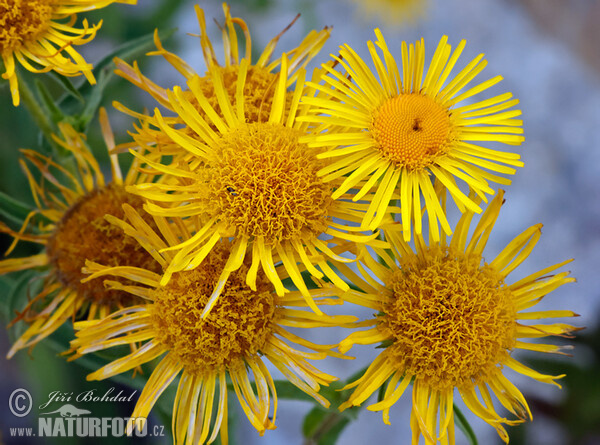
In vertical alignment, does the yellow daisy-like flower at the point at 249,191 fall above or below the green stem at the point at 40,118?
below

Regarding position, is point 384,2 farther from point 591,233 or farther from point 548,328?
point 548,328

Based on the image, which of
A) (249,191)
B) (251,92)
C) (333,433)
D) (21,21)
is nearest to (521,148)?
(333,433)

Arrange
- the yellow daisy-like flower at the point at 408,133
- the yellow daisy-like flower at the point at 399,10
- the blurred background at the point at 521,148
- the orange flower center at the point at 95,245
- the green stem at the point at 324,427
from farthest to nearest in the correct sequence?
the yellow daisy-like flower at the point at 399,10
the blurred background at the point at 521,148
the green stem at the point at 324,427
the orange flower center at the point at 95,245
the yellow daisy-like flower at the point at 408,133

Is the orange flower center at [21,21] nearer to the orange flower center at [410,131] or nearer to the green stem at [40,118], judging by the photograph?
the green stem at [40,118]

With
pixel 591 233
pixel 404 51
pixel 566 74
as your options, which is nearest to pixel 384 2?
pixel 566 74

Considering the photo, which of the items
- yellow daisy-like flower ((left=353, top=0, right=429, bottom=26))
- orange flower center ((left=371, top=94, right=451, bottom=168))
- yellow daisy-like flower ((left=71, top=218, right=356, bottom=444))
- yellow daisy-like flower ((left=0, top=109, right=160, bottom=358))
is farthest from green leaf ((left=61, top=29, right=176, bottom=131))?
yellow daisy-like flower ((left=353, top=0, right=429, bottom=26))

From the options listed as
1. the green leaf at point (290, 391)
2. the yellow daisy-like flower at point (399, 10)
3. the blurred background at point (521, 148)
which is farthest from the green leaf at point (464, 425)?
the yellow daisy-like flower at point (399, 10)
